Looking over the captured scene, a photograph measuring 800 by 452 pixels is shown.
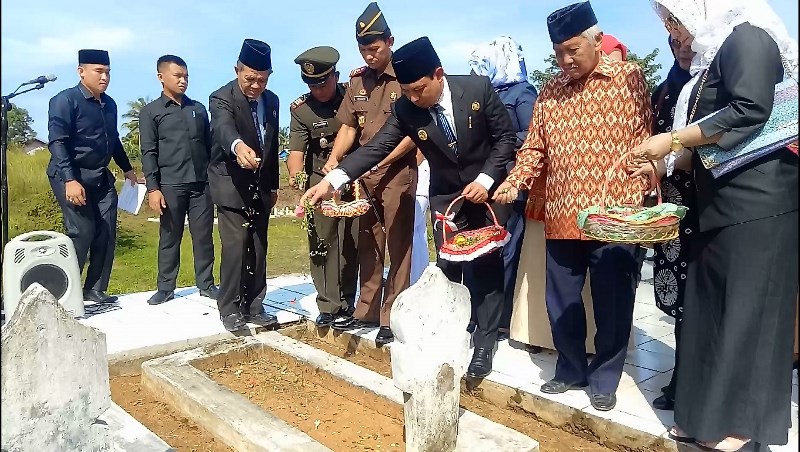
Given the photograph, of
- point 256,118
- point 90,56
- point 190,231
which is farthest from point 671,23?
point 90,56

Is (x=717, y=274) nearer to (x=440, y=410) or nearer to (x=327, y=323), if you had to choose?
(x=440, y=410)

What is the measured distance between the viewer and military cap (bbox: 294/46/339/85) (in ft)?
15.9

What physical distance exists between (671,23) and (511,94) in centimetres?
172

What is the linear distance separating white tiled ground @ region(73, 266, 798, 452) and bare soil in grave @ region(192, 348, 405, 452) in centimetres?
64

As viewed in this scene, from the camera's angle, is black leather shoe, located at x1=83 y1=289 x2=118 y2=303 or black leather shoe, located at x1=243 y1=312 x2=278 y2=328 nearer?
black leather shoe, located at x1=243 y1=312 x2=278 y2=328

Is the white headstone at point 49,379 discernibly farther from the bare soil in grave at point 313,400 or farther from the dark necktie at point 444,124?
the dark necktie at point 444,124

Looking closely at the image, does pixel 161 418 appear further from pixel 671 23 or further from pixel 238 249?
pixel 671 23

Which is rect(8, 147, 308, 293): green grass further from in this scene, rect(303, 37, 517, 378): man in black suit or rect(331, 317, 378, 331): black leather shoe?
rect(303, 37, 517, 378): man in black suit

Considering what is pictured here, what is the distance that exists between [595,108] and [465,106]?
772mm

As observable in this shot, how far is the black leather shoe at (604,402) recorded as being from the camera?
3.30 metres

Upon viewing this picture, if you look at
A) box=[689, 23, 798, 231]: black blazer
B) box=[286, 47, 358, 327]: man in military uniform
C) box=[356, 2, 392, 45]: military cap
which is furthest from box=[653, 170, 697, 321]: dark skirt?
box=[286, 47, 358, 327]: man in military uniform

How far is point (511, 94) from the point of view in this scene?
14.9ft

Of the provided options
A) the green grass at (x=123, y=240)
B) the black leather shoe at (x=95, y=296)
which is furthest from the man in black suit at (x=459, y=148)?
the green grass at (x=123, y=240)

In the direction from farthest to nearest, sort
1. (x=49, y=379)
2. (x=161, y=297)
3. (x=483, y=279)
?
(x=161, y=297) → (x=483, y=279) → (x=49, y=379)
